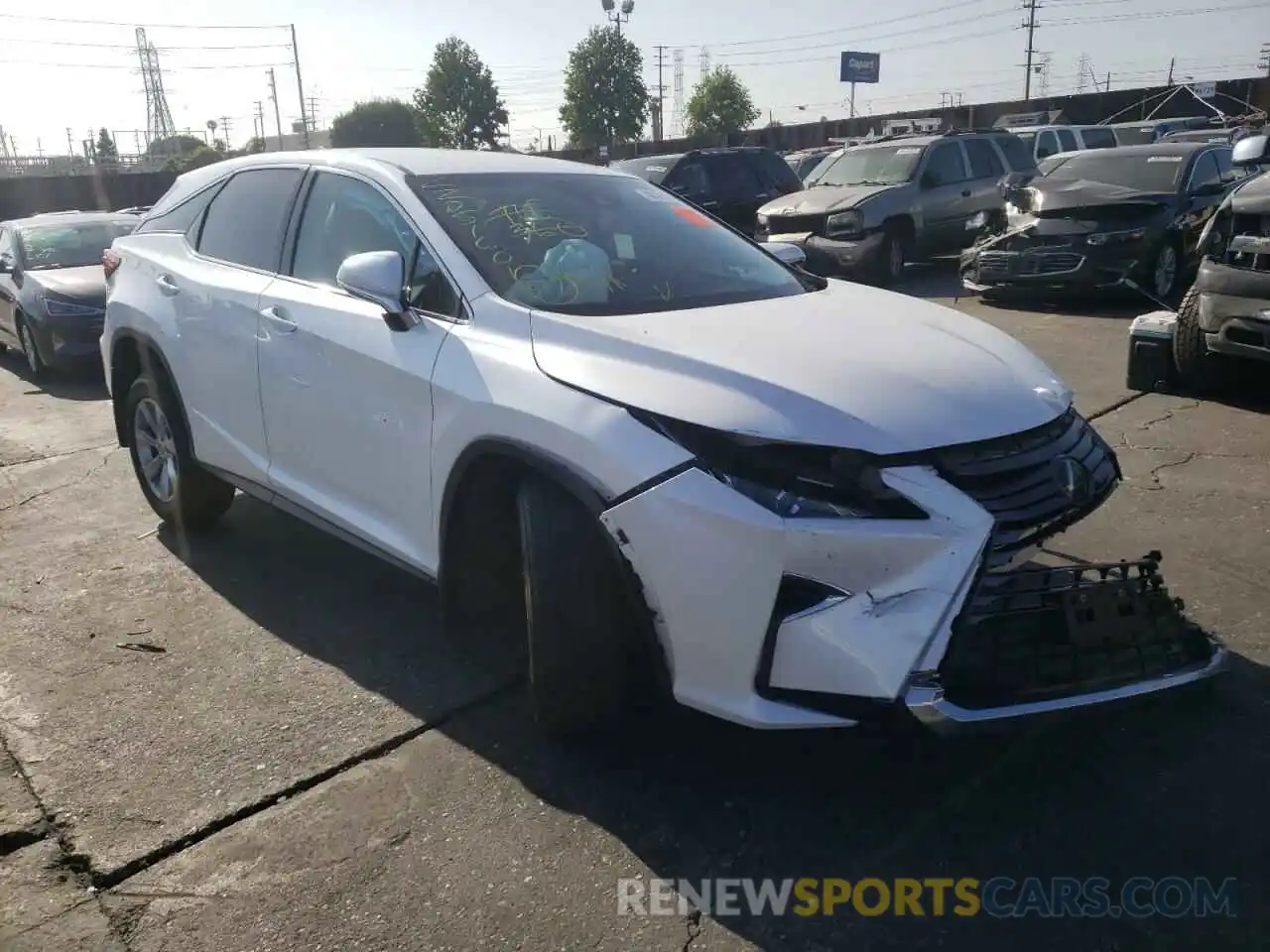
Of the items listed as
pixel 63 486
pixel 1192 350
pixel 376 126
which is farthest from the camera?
pixel 376 126

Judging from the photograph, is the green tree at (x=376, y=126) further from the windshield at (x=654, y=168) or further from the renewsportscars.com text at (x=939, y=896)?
the renewsportscars.com text at (x=939, y=896)

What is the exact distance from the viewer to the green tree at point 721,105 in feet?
263

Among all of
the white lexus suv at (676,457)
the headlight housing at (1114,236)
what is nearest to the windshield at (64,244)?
the white lexus suv at (676,457)

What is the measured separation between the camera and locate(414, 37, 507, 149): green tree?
72.1 m

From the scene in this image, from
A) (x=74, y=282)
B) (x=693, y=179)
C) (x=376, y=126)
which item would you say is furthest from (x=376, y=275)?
(x=376, y=126)

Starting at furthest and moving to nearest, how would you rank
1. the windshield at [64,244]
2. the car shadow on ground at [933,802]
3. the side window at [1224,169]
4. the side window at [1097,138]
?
the side window at [1097,138], the side window at [1224,169], the windshield at [64,244], the car shadow on ground at [933,802]

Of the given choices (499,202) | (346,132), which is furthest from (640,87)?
(499,202)

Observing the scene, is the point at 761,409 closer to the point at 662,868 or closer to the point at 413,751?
the point at 662,868

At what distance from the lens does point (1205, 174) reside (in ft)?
34.7

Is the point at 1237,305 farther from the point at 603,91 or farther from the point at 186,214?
the point at 603,91

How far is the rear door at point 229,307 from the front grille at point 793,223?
28.2 ft

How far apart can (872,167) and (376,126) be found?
5542cm

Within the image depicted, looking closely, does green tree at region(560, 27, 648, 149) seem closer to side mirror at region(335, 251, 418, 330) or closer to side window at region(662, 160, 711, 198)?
side window at region(662, 160, 711, 198)

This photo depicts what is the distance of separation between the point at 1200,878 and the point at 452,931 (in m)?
1.72
